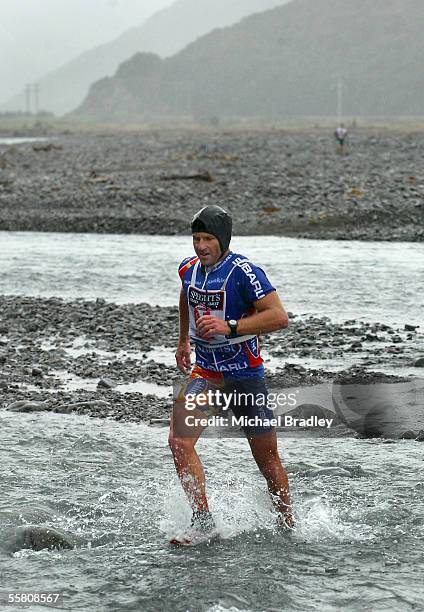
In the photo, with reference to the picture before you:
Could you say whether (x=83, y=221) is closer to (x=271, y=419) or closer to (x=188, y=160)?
(x=188, y=160)

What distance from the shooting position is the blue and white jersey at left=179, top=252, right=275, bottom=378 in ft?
25.4

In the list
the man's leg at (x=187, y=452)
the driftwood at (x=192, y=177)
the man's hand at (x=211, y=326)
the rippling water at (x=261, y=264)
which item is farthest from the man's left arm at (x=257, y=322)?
the driftwood at (x=192, y=177)

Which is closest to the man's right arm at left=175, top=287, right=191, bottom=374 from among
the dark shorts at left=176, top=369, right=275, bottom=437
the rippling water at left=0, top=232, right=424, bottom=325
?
the dark shorts at left=176, top=369, right=275, bottom=437

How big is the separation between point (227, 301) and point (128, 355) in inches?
270

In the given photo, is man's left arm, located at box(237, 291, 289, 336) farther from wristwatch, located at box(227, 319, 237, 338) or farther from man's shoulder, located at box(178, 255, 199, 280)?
man's shoulder, located at box(178, 255, 199, 280)

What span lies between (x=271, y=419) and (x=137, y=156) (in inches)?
1930

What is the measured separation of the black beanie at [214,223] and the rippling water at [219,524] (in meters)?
2.08

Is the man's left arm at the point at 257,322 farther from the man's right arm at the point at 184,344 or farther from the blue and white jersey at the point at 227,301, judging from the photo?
the man's right arm at the point at 184,344

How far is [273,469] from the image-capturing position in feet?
26.8

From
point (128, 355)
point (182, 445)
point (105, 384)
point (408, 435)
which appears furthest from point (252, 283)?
point (128, 355)

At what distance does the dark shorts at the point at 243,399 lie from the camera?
26.1 ft

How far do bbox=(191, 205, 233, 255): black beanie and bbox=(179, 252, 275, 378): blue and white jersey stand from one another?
167mm

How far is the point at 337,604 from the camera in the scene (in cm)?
727

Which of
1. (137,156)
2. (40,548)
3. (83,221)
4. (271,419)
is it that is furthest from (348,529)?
(137,156)
